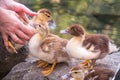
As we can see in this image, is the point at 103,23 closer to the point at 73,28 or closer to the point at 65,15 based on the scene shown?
the point at 65,15

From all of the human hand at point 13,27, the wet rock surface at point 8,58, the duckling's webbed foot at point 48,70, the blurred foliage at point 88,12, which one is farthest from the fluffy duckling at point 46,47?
the blurred foliage at point 88,12

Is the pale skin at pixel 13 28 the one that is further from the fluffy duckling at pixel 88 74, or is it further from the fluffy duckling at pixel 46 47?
the fluffy duckling at pixel 88 74

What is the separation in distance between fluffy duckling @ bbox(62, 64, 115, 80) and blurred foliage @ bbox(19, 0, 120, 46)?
2900 mm

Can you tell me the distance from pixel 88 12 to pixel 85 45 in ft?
11.7

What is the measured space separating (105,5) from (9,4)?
390 centimetres

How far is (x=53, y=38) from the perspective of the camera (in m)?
3.50

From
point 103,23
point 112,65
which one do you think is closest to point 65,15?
point 103,23

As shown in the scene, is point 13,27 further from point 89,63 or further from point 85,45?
point 89,63

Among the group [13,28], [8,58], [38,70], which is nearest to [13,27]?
[13,28]

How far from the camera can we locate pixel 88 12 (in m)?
6.96

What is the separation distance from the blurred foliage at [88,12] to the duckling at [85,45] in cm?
274

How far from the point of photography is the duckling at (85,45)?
341 centimetres

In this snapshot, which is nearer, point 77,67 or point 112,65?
point 77,67

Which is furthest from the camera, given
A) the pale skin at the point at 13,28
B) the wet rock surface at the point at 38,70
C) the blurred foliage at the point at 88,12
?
the blurred foliage at the point at 88,12
